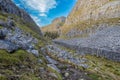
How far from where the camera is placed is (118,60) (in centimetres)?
3534

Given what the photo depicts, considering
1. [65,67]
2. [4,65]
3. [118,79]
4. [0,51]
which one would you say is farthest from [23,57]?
[118,79]

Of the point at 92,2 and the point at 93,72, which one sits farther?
the point at 92,2

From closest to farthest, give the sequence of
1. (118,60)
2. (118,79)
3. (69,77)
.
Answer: (69,77) → (118,79) → (118,60)

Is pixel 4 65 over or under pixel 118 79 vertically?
over

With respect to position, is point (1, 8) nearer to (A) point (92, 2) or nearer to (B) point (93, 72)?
(B) point (93, 72)

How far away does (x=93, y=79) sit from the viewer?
19.1 metres

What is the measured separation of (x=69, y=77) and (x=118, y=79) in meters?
6.41

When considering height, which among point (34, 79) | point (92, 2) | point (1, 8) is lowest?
point (34, 79)

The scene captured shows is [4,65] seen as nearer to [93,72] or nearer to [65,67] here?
[65,67]

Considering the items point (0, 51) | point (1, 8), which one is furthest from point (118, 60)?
point (1, 8)

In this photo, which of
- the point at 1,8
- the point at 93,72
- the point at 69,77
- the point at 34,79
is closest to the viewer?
the point at 34,79

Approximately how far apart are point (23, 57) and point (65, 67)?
25.2ft

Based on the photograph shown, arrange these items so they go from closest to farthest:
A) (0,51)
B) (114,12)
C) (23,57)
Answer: (0,51) → (23,57) → (114,12)

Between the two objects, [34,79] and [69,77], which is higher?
[34,79]
